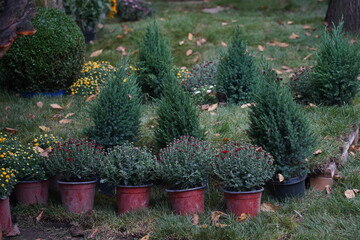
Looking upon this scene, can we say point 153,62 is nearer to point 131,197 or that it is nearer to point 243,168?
point 131,197

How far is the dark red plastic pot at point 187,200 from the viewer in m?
5.06

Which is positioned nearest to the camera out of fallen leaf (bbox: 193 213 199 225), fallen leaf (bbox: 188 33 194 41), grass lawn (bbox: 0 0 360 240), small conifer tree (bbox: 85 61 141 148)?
grass lawn (bbox: 0 0 360 240)

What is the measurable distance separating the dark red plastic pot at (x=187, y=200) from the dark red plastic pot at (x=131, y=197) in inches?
10.9

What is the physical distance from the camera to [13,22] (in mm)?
4410

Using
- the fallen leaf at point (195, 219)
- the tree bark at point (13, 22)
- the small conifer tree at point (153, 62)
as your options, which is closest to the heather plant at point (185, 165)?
the fallen leaf at point (195, 219)

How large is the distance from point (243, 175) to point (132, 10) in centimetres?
776

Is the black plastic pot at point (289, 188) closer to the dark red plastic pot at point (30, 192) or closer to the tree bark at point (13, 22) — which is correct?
the dark red plastic pot at point (30, 192)

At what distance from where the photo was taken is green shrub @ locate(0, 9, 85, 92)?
26.1 feet

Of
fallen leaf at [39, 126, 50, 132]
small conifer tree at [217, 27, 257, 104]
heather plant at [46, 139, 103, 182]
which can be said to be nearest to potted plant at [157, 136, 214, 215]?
heather plant at [46, 139, 103, 182]

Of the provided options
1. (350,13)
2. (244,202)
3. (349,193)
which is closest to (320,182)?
(349,193)

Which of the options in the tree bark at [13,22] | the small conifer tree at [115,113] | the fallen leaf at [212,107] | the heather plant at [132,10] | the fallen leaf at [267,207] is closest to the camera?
the tree bark at [13,22]

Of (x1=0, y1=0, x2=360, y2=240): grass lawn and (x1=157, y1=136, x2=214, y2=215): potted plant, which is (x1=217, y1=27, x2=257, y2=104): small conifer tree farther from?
(x1=157, y1=136, x2=214, y2=215): potted plant

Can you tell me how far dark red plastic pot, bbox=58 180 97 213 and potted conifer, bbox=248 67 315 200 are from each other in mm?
1633

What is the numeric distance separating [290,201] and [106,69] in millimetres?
4208
